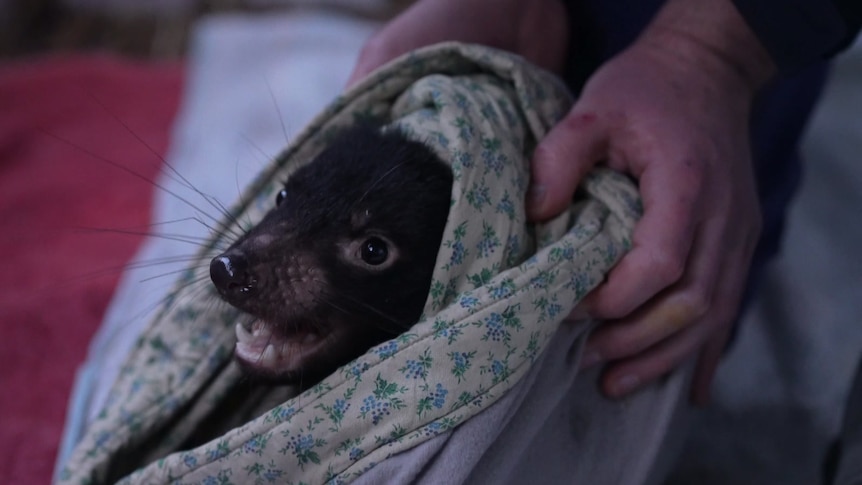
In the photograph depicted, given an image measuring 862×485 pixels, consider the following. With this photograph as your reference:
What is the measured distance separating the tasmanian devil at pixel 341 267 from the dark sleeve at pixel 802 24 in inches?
19.5

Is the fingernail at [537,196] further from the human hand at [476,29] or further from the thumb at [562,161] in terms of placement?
the human hand at [476,29]

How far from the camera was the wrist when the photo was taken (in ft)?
4.03

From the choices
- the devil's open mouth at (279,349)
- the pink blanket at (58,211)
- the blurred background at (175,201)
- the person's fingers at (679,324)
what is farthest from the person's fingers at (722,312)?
the pink blanket at (58,211)

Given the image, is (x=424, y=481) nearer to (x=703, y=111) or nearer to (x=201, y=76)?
(x=703, y=111)

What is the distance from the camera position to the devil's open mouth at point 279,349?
3.47 ft

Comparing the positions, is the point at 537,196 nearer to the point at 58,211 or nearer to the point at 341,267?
the point at 341,267

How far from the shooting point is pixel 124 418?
3.92 feet

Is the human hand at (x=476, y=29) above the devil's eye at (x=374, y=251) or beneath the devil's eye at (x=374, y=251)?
above

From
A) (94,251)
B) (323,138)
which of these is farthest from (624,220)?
(94,251)

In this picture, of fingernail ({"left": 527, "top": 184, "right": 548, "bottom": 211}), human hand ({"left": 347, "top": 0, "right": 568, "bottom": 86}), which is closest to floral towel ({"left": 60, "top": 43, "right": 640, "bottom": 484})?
fingernail ({"left": 527, "top": 184, "right": 548, "bottom": 211})

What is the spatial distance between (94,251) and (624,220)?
55.4 inches

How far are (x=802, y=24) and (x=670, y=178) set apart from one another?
0.31 m

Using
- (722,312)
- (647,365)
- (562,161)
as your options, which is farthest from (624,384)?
(562,161)

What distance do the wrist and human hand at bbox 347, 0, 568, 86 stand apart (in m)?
0.27
